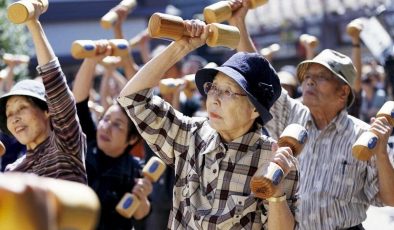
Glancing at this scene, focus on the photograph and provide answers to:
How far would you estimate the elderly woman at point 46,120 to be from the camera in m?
3.27

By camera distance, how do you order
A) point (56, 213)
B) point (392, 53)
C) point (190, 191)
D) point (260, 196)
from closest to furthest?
1. point (56, 213)
2. point (260, 196)
3. point (190, 191)
4. point (392, 53)

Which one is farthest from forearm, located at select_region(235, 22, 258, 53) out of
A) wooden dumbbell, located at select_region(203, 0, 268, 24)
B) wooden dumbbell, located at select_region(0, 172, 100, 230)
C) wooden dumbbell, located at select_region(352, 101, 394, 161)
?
wooden dumbbell, located at select_region(0, 172, 100, 230)

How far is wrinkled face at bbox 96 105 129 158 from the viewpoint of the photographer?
4.35 metres

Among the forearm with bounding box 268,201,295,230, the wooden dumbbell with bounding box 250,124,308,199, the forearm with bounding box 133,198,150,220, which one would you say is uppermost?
the wooden dumbbell with bounding box 250,124,308,199

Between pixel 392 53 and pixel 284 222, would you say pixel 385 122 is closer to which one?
pixel 284 222

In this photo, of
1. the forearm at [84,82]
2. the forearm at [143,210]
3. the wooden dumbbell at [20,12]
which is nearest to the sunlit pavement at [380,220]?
the forearm at [143,210]

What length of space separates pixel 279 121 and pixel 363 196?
1.65 feet

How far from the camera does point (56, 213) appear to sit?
131 centimetres

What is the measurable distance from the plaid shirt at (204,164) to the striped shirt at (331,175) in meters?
0.70

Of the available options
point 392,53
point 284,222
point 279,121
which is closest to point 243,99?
point 284,222

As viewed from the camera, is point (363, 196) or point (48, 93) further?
point (363, 196)

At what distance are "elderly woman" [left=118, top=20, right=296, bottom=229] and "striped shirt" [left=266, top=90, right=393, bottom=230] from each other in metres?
0.68

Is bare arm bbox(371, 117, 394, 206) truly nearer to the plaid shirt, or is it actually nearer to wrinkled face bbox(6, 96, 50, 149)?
the plaid shirt

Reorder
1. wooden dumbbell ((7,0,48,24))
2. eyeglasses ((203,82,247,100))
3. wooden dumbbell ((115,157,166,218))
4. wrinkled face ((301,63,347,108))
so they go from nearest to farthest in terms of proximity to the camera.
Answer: eyeglasses ((203,82,247,100)) < wooden dumbbell ((7,0,48,24)) < wrinkled face ((301,63,347,108)) < wooden dumbbell ((115,157,166,218))
